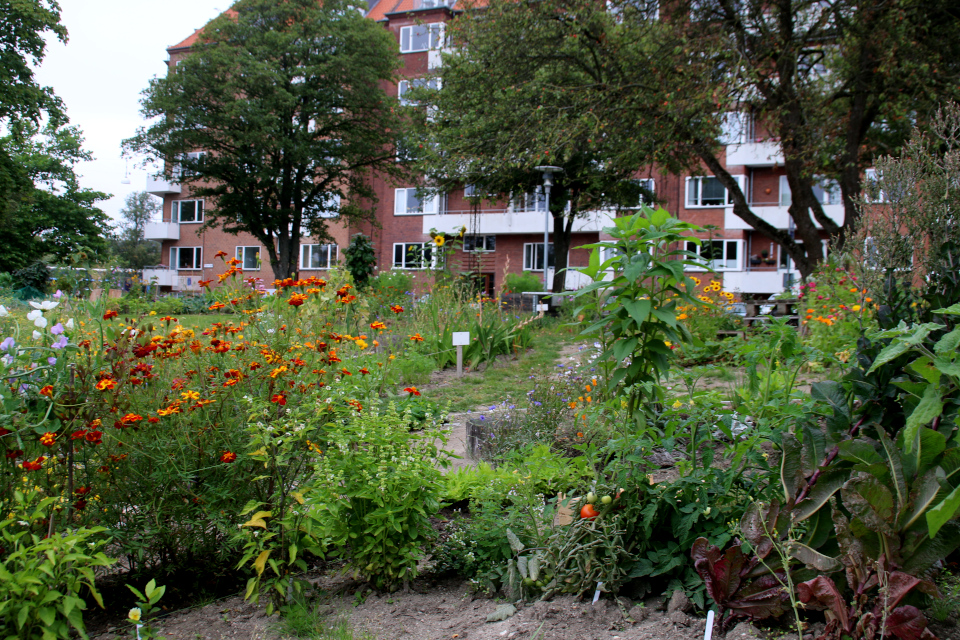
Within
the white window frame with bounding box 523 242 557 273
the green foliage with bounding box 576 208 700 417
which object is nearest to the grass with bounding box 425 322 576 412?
→ the green foliage with bounding box 576 208 700 417

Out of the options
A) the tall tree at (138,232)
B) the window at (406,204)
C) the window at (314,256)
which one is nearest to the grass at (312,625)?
the window at (406,204)

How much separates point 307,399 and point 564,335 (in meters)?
9.35

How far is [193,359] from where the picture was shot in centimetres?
306

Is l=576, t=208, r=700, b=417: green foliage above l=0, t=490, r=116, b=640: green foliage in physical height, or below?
above

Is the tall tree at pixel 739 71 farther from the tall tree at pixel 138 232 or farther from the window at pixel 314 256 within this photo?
the tall tree at pixel 138 232

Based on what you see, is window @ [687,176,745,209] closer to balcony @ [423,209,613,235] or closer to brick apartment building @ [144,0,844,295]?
brick apartment building @ [144,0,844,295]

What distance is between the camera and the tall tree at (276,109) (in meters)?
23.5

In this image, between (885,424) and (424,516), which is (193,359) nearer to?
(424,516)

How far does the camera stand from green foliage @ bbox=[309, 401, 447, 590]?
2240 mm

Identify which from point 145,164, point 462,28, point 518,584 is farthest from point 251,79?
point 518,584

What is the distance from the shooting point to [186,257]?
40.7 m

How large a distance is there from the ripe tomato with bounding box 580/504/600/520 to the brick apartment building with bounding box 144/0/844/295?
21.7m

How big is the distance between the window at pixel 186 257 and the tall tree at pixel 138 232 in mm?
8586

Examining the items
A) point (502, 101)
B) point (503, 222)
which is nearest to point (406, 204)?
point (503, 222)
